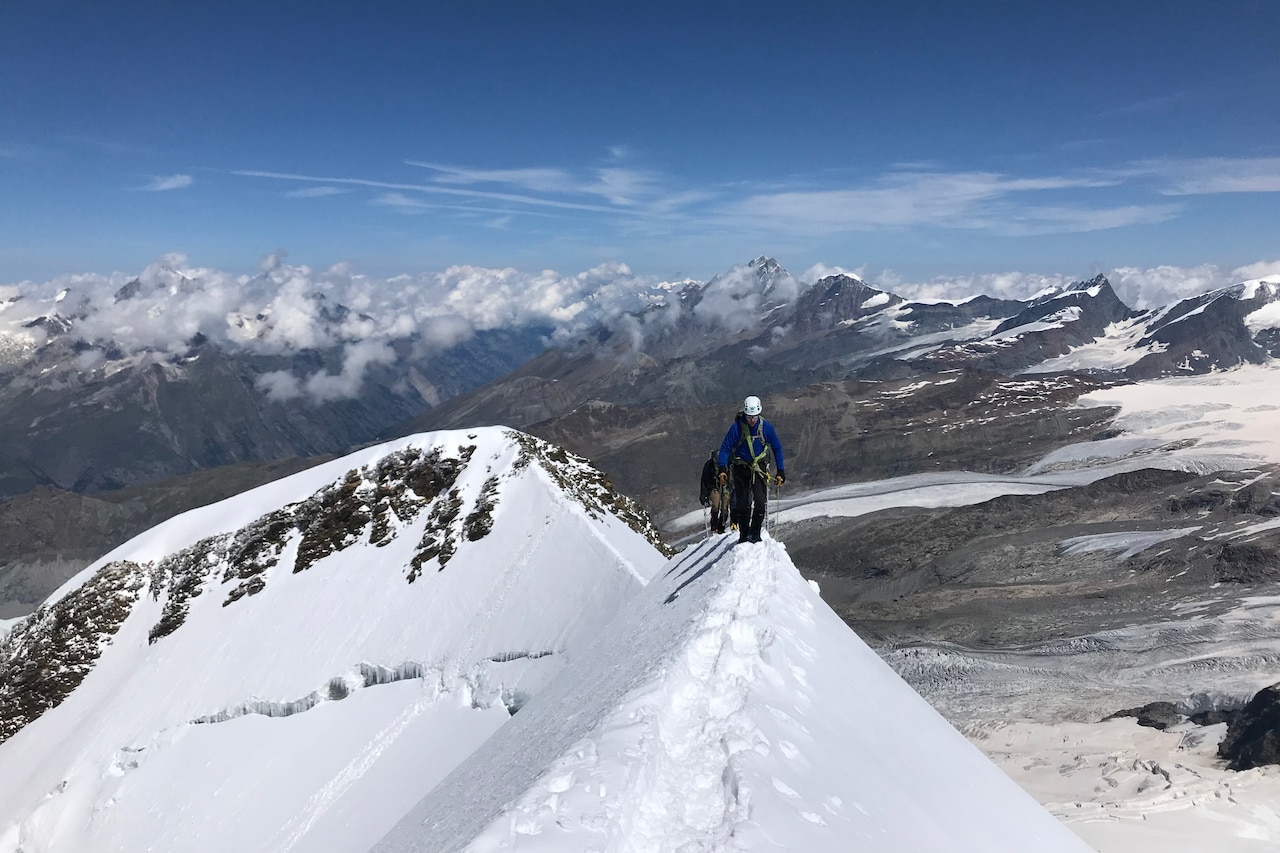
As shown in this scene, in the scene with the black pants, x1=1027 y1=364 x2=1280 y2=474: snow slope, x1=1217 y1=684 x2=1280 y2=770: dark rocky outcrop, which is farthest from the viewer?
x1=1027 y1=364 x2=1280 y2=474: snow slope

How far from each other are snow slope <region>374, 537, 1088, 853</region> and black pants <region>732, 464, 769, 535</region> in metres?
2.10

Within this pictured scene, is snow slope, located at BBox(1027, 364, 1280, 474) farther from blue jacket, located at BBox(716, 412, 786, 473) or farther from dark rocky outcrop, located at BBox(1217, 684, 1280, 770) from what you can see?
blue jacket, located at BBox(716, 412, 786, 473)

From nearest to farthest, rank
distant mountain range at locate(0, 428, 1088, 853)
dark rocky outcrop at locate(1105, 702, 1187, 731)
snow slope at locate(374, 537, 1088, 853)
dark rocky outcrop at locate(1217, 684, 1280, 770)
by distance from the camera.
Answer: snow slope at locate(374, 537, 1088, 853) < distant mountain range at locate(0, 428, 1088, 853) < dark rocky outcrop at locate(1217, 684, 1280, 770) < dark rocky outcrop at locate(1105, 702, 1187, 731)

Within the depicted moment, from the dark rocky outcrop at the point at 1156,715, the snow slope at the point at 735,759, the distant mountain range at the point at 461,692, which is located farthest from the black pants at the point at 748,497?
the dark rocky outcrop at the point at 1156,715

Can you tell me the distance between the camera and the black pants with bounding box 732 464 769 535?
18.8 meters

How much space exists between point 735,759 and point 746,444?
10.8 metres

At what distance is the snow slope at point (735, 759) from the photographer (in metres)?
7.56

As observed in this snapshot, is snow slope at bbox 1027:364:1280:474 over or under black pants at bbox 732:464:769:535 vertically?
under

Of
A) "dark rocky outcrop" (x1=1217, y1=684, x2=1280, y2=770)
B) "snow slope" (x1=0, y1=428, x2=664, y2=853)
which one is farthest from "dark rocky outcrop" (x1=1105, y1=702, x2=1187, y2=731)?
"snow slope" (x1=0, y1=428, x2=664, y2=853)

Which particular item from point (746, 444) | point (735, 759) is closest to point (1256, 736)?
point (746, 444)

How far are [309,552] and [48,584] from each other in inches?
7502

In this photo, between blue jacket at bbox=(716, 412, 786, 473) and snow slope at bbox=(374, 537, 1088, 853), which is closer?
snow slope at bbox=(374, 537, 1088, 853)

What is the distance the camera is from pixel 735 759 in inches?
347

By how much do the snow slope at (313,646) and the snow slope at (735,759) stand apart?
37.5 feet
